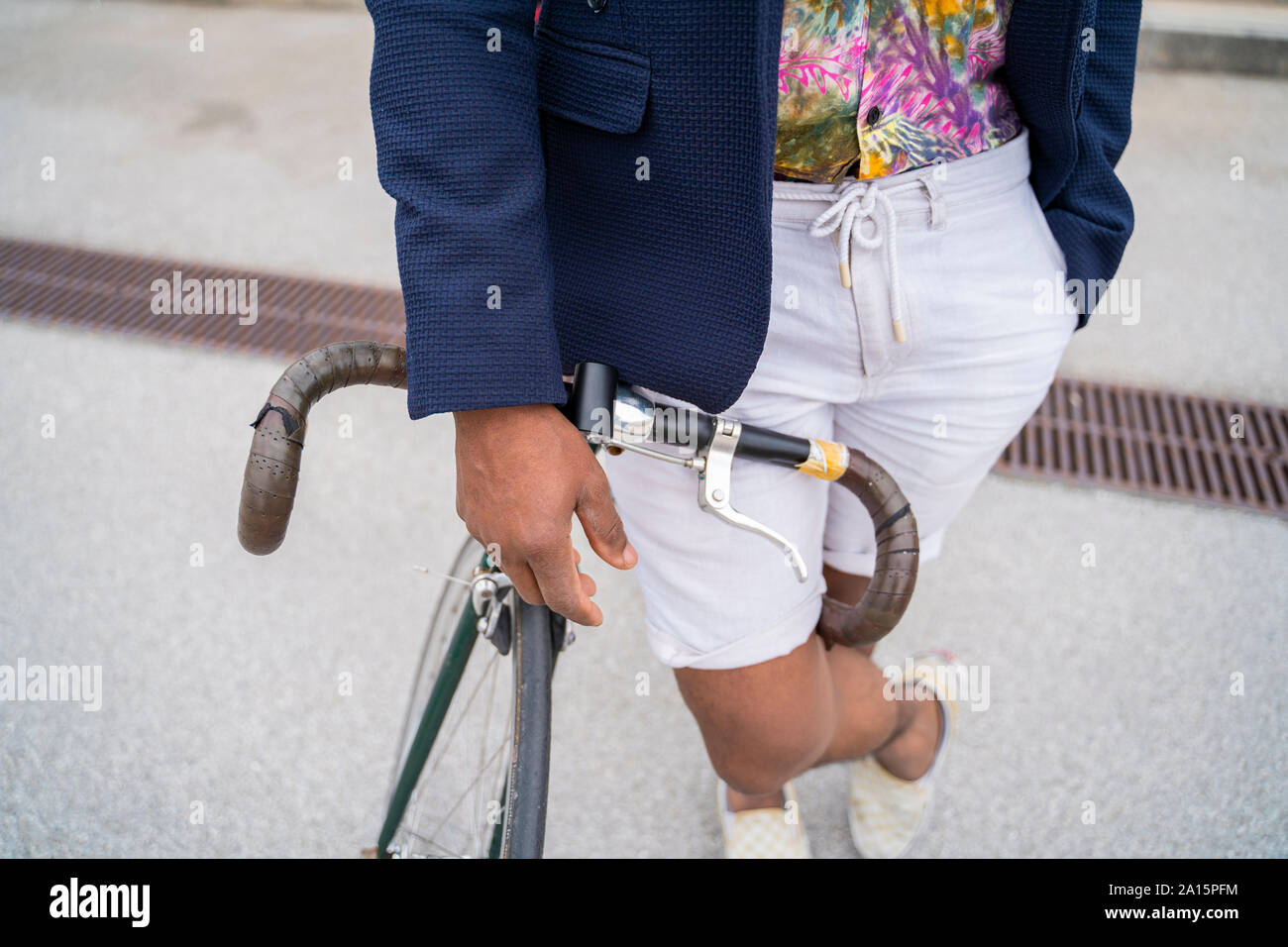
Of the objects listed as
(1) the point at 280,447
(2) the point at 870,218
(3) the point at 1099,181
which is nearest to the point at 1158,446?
(3) the point at 1099,181

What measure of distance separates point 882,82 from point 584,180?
0.34 m

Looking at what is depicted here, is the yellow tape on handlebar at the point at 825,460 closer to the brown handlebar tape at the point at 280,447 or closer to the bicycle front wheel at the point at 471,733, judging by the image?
the bicycle front wheel at the point at 471,733

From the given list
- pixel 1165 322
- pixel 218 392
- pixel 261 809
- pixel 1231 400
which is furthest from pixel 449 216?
pixel 1165 322

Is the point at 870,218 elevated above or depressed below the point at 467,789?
above

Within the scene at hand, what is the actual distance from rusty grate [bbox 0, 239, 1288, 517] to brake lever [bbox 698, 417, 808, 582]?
1.95 metres

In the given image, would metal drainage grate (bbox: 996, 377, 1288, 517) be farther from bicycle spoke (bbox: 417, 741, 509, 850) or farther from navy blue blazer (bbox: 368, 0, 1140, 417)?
navy blue blazer (bbox: 368, 0, 1140, 417)

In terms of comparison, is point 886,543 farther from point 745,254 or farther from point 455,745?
point 455,745

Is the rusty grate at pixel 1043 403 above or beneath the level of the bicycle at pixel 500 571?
beneath

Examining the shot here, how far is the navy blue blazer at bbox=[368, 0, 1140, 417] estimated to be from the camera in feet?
2.97

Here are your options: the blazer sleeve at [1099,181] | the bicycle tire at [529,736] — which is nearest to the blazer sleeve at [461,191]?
the bicycle tire at [529,736]

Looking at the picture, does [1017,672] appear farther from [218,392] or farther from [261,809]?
[218,392]

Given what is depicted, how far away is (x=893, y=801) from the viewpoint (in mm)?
1915

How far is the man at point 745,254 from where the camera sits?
0.92 meters

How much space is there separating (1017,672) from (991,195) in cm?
144
